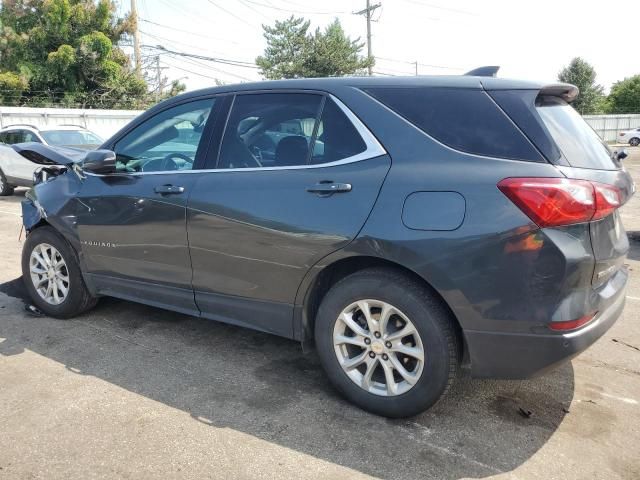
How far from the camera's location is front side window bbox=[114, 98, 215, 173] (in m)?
3.61

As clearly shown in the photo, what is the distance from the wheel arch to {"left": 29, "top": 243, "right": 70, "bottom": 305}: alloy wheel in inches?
87.7

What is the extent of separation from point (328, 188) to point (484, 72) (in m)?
1.13

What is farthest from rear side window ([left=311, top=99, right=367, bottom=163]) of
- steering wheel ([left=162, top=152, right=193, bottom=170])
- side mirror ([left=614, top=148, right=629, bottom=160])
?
side mirror ([left=614, top=148, right=629, bottom=160])

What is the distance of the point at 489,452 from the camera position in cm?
261

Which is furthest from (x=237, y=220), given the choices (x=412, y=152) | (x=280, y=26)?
(x=280, y=26)

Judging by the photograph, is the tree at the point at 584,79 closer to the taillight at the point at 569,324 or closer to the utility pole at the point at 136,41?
the utility pole at the point at 136,41

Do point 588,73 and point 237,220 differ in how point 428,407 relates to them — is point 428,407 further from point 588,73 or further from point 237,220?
point 588,73

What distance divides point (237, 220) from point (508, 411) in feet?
6.16

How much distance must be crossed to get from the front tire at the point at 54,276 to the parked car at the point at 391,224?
0.76 meters

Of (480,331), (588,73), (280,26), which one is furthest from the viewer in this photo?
(588,73)

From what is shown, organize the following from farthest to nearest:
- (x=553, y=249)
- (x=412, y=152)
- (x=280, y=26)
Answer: (x=280, y=26) → (x=412, y=152) → (x=553, y=249)

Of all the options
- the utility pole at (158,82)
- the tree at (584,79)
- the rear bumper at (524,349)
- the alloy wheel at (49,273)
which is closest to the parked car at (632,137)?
the tree at (584,79)

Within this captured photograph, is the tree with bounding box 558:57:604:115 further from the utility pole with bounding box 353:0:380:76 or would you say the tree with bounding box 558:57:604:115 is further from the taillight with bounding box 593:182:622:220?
the taillight with bounding box 593:182:622:220

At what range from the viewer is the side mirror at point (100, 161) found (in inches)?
147
